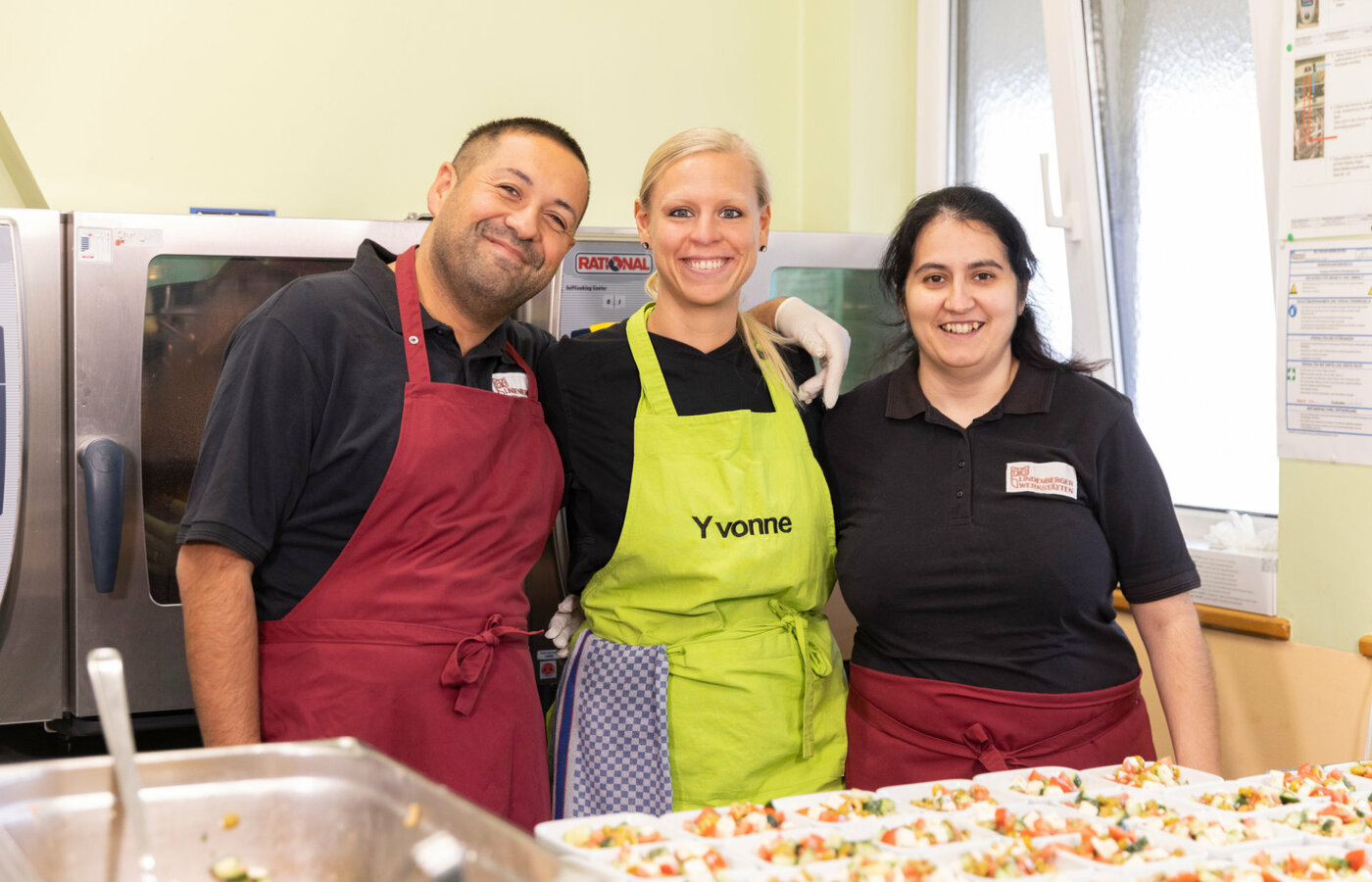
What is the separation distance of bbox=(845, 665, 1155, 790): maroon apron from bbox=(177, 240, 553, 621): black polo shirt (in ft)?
2.72

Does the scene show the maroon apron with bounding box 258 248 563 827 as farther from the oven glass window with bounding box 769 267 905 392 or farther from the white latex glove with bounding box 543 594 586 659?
the oven glass window with bounding box 769 267 905 392

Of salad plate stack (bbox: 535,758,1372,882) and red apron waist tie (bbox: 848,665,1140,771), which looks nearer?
salad plate stack (bbox: 535,758,1372,882)

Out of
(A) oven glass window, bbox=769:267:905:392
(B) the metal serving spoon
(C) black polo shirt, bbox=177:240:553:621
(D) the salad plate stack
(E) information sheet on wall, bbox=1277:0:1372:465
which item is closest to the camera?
(B) the metal serving spoon

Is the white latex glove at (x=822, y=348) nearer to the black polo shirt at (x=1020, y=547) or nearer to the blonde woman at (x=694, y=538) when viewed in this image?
the blonde woman at (x=694, y=538)

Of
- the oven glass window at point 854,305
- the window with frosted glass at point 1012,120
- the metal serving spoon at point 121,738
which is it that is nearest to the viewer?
the metal serving spoon at point 121,738

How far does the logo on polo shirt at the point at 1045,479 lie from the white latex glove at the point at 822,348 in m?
0.36

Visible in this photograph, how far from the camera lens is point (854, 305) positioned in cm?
258

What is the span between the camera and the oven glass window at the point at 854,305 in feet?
8.25

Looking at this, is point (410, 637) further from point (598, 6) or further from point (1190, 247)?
point (598, 6)

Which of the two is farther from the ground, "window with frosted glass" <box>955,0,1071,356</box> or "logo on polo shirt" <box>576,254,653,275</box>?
"window with frosted glass" <box>955,0,1071,356</box>

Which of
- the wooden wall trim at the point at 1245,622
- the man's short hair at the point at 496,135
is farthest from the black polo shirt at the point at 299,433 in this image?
the wooden wall trim at the point at 1245,622

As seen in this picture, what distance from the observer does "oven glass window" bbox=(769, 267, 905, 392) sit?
99.0 inches

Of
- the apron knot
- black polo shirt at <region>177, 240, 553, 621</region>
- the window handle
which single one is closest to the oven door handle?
black polo shirt at <region>177, 240, 553, 621</region>

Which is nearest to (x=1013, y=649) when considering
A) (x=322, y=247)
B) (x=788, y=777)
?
(x=788, y=777)
